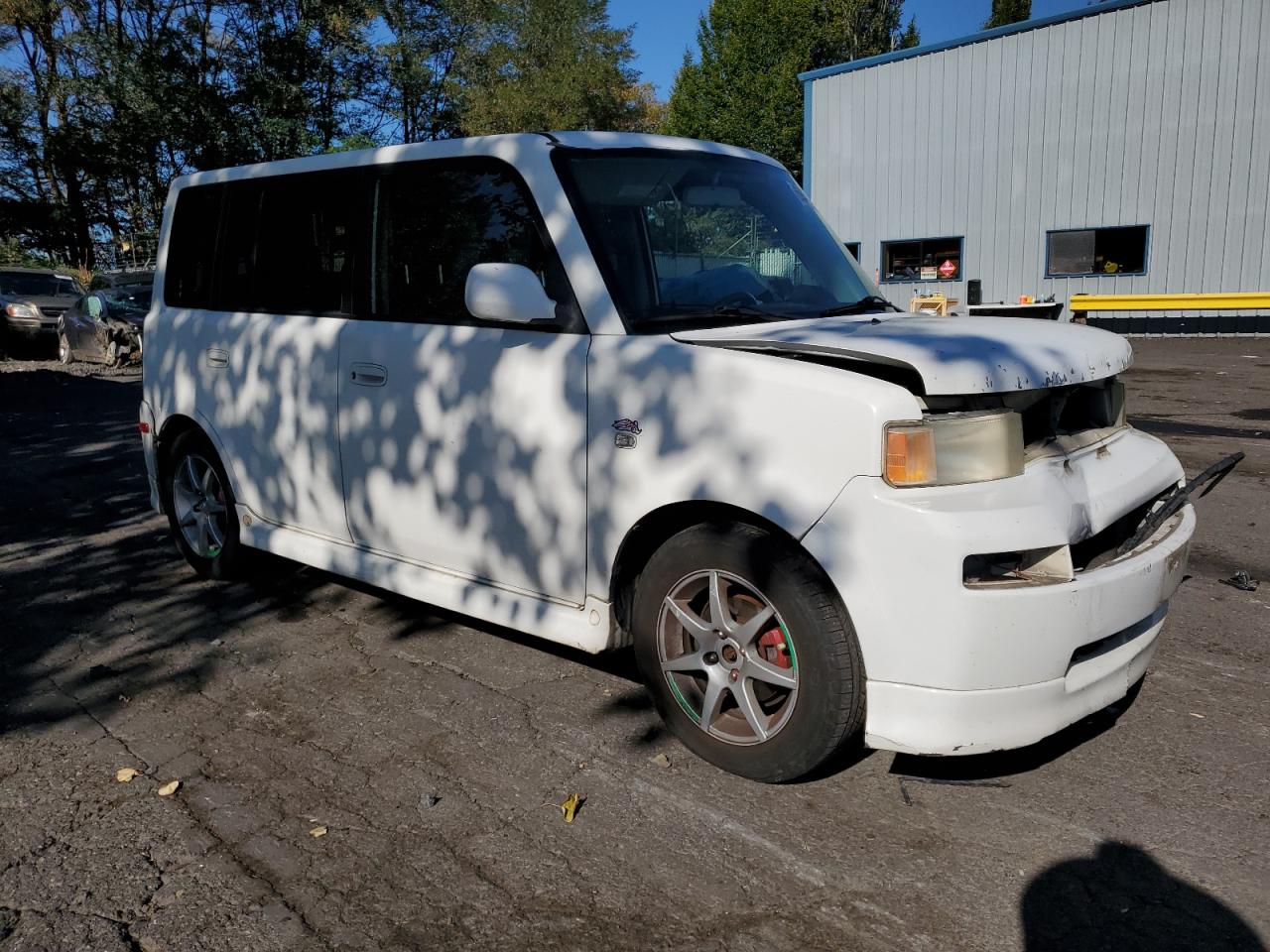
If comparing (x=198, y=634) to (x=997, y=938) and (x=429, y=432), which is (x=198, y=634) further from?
(x=997, y=938)

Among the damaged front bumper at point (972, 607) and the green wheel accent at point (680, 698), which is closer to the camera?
the damaged front bumper at point (972, 607)

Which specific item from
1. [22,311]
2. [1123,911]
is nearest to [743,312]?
[1123,911]

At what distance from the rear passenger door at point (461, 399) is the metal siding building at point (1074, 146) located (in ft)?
71.9

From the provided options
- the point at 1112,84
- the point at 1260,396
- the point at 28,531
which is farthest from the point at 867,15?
the point at 28,531

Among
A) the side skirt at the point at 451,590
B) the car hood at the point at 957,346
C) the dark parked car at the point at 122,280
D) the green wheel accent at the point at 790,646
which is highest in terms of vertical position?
the dark parked car at the point at 122,280

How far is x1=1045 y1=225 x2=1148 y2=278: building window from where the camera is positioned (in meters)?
23.1

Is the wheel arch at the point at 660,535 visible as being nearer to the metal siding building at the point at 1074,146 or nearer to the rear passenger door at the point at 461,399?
the rear passenger door at the point at 461,399

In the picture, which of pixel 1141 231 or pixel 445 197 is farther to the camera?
pixel 1141 231

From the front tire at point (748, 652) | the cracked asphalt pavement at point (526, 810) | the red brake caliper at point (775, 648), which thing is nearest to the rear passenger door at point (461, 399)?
the front tire at point (748, 652)

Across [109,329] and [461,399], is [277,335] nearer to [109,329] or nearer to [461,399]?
[461,399]

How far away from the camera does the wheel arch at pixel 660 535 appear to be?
10.1ft

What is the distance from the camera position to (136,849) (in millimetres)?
3039

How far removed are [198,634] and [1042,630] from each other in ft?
12.2

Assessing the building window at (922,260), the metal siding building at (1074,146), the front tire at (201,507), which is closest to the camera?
the front tire at (201,507)
